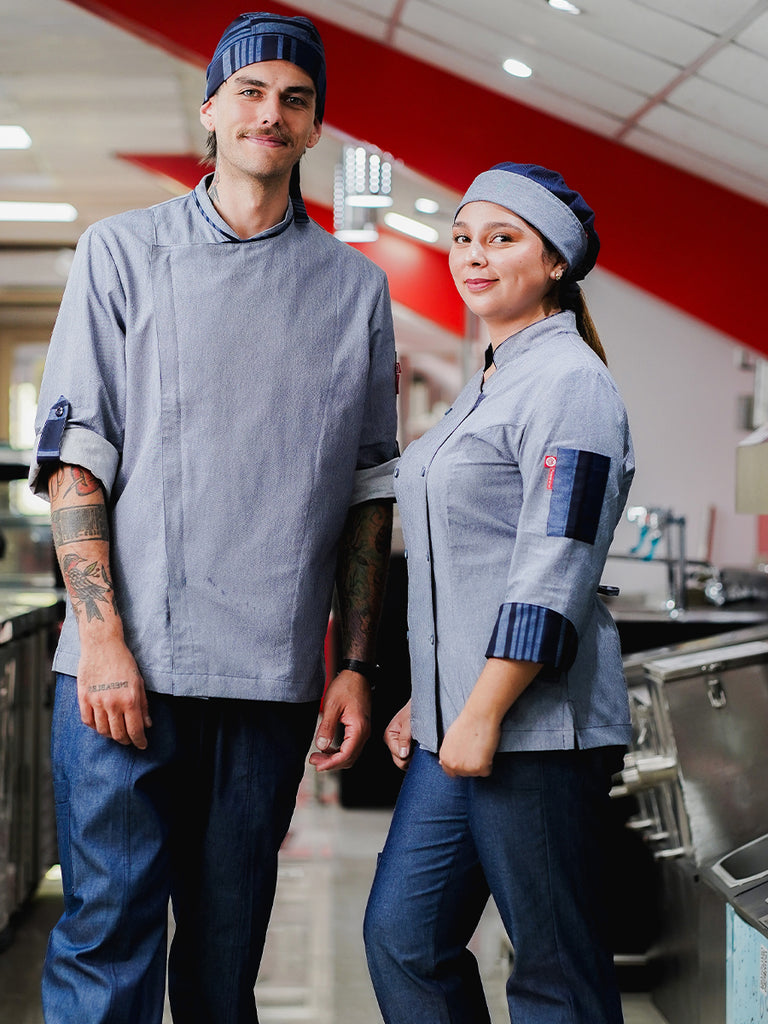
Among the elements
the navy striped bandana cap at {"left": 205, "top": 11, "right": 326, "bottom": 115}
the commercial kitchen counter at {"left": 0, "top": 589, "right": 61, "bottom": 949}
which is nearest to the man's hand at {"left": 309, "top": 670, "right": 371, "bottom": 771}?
the navy striped bandana cap at {"left": 205, "top": 11, "right": 326, "bottom": 115}

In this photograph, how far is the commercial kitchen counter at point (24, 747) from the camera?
2982mm

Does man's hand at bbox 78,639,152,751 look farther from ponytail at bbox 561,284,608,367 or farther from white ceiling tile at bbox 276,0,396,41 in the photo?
white ceiling tile at bbox 276,0,396,41

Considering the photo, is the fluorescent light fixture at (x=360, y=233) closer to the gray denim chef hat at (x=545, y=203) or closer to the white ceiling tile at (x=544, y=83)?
the white ceiling tile at (x=544, y=83)

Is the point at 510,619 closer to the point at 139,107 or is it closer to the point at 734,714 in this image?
the point at 734,714

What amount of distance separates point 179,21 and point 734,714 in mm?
4025

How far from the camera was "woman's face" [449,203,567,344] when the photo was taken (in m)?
1.61

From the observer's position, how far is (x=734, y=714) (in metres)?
2.55

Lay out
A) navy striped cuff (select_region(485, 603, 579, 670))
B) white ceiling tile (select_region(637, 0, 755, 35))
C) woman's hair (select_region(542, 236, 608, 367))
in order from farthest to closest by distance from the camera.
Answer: white ceiling tile (select_region(637, 0, 755, 35)) < woman's hair (select_region(542, 236, 608, 367)) < navy striped cuff (select_region(485, 603, 579, 670))

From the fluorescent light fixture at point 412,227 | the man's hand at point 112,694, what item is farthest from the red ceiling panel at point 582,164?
the man's hand at point 112,694

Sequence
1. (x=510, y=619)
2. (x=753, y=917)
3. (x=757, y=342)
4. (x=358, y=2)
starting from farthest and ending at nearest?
(x=757, y=342)
(x=358, y=2)
(x=753, y=917)
(x=510, y=619)

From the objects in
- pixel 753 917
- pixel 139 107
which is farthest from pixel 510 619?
pixel 139 107

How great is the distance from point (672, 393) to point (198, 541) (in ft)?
16.4

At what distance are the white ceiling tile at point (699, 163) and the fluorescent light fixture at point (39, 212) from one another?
5.89 metres

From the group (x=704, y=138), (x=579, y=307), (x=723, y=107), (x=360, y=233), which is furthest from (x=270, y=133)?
(x=360, y=233)
